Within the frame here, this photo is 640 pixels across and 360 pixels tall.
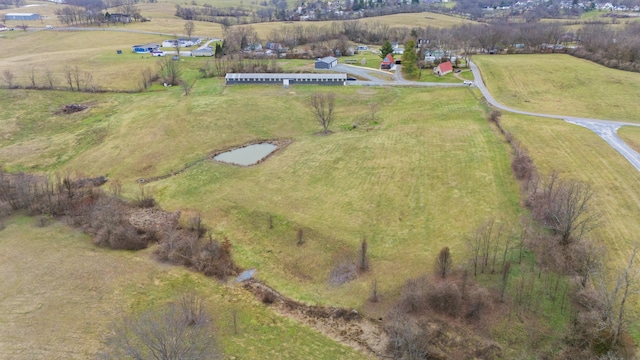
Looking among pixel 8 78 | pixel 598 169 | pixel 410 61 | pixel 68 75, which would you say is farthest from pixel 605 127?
pixel 8 78

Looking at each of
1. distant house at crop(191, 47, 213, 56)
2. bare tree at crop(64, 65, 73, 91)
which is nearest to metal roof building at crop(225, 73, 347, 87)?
distant house at crop(191, 47, 213, 56)

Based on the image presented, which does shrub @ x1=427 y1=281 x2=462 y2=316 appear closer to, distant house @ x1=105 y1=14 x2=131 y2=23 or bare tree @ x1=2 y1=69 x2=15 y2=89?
bare tree @ x1=2 y1=69 x2=15 y2=89

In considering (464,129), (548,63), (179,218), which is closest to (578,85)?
(548,63)

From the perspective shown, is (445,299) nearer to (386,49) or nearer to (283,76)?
(283,76)

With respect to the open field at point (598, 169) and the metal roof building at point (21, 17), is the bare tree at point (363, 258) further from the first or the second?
the metal roof building at point (21, 17)

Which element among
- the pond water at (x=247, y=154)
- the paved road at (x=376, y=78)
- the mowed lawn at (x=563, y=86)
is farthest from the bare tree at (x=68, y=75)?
the mowed lawn at (x=563, y=86)
